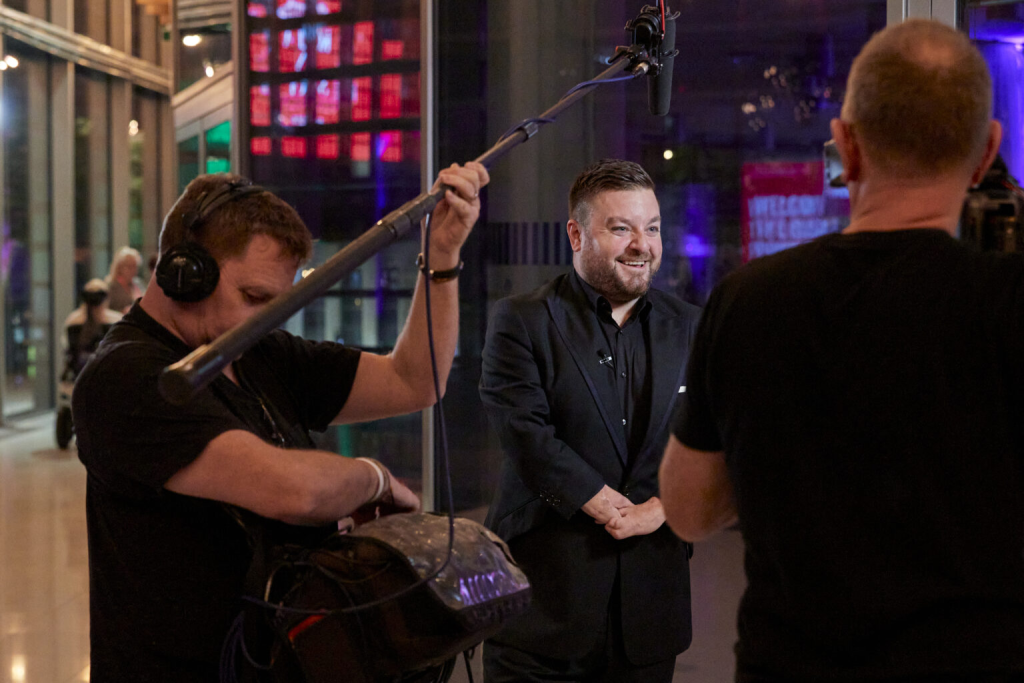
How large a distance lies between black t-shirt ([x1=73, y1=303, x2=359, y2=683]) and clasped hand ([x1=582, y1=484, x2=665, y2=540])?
0.75 metres

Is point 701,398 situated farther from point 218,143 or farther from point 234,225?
point 218,143

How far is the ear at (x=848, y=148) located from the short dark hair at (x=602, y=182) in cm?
105

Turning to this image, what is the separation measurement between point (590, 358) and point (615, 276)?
0.18 meters

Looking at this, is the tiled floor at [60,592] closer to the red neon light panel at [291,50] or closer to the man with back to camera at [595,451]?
the man with back to camera at [595,451]

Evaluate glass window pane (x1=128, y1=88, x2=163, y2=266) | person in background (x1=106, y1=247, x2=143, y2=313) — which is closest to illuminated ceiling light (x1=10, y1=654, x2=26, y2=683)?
person in background (x1=106, y1=247, x2=143, y2=313)

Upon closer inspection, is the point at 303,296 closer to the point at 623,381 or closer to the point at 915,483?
the point at 915,483

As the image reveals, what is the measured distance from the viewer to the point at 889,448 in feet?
3.29

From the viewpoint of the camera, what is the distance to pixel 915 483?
1.00m

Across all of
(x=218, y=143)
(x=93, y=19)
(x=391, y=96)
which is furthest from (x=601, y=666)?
(x=93, y=19)

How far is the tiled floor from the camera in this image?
359 cm

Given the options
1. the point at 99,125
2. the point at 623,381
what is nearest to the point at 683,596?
the point at 623,381

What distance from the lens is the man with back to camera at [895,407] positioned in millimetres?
990

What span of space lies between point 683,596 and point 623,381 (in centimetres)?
48

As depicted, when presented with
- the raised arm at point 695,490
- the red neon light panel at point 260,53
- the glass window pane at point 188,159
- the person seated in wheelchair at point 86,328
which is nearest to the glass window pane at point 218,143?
the glass window pane at point 188,159
